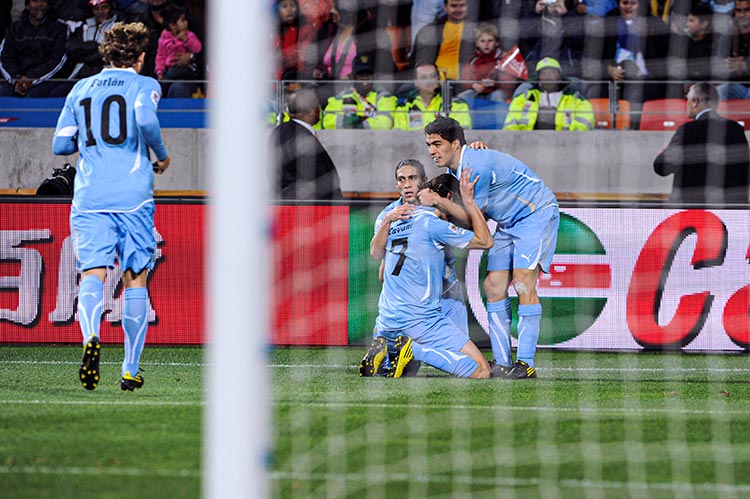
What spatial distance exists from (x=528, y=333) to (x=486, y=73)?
358 cm

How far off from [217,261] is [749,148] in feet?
25.9

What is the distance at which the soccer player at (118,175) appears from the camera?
6.68 m

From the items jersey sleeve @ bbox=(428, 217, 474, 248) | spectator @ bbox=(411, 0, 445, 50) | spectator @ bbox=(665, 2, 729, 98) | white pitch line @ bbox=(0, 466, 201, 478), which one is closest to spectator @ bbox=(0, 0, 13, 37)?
spectator @ bbox=(411, 0, 445, 50)

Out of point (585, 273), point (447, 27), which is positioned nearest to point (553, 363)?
point (585, 273)

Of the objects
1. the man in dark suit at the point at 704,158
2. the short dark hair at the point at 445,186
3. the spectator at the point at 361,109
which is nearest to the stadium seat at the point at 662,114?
the man in dark suit at the point at 704,158

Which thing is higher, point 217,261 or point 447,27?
point 447,27

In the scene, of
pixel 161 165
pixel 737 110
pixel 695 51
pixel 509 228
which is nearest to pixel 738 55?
pixel 695 51

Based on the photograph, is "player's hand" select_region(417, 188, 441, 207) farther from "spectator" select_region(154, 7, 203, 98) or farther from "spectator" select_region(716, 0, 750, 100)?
"spectator" select_region(154, 7, 203, 98)

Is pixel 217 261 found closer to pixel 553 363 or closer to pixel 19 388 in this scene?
pixel 19 388

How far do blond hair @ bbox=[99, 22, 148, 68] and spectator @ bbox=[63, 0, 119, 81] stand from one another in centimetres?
465

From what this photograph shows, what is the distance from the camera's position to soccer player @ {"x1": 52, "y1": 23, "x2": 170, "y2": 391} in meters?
6.68

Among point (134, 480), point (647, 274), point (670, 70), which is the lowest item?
point (134, 480)

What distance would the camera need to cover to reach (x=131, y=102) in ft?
21.9

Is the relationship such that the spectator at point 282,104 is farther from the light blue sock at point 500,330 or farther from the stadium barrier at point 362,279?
the light blue sock at point 500,330
